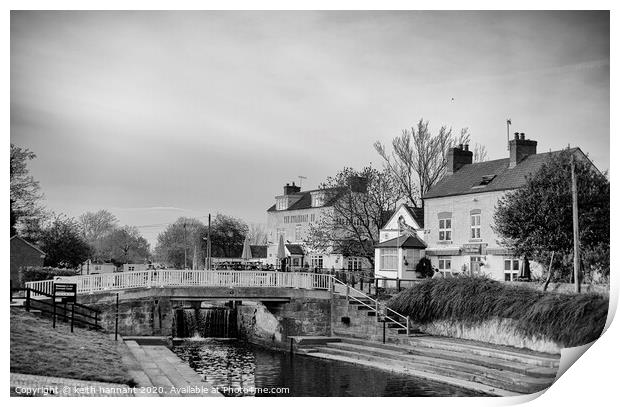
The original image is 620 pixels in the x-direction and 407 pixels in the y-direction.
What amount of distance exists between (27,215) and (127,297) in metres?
6.46

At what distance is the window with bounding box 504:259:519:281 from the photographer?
25.5 meters

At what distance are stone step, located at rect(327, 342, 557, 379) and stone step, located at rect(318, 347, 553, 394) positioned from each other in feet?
0.17

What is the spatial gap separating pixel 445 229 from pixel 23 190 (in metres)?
18.8

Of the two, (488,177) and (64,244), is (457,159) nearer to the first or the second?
(488,177)

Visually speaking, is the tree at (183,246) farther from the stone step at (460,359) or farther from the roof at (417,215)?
the stone step at (460,359)

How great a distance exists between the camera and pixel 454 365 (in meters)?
16.7

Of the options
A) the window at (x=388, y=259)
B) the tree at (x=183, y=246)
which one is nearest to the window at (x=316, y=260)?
the window at (x=388, y=259)

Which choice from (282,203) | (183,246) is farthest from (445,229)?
(183,246)

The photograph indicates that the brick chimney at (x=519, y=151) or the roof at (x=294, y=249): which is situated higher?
the brick chimney at (x=519, y=151)

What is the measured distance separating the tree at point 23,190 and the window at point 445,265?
55.5 feet

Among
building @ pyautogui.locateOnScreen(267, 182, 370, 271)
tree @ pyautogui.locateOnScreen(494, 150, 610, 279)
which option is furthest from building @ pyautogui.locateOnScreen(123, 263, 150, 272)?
tree @ pyautogui.locateOnScreen(494, 150, 610, 279)

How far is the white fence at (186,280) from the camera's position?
21469mm

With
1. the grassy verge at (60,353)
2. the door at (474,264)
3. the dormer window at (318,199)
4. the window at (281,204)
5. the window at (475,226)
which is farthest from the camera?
the window at (281,204)

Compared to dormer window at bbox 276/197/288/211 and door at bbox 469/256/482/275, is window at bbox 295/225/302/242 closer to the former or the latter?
dormer window at bbox 276/197/288/211
